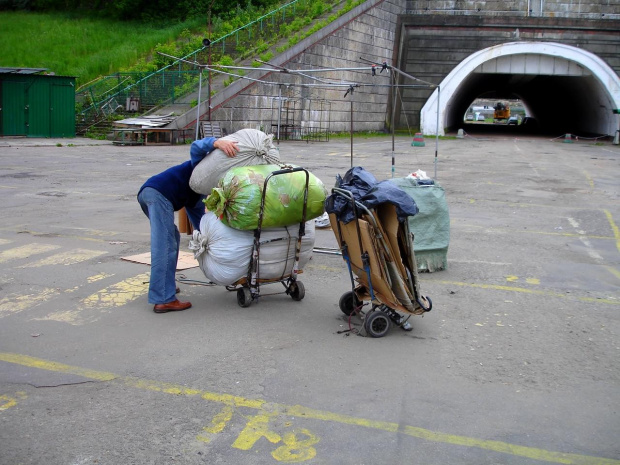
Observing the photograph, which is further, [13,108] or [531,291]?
[13,108]

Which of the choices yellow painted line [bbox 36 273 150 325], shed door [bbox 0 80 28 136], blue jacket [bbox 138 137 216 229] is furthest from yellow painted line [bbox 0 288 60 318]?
shed door [bbox 0 80 28 136]

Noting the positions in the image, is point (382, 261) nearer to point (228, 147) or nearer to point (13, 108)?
point (228, 147)

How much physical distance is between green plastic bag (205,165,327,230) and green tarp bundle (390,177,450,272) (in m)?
2.10

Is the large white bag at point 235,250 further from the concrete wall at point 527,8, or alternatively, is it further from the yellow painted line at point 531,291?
the concrete wall at point 527,8

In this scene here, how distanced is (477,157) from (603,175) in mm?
5622

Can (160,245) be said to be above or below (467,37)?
below

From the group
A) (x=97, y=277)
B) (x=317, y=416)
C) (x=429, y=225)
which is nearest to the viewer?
(x=317, y=416)

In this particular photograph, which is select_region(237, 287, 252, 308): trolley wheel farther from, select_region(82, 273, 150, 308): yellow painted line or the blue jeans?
select_region(82, 273, 150, 308): yellow painted line

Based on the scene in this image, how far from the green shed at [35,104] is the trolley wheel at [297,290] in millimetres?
23242

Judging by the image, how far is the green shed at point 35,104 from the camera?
86.1 feet

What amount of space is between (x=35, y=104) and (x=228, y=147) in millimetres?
24421

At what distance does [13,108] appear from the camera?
26500 mm

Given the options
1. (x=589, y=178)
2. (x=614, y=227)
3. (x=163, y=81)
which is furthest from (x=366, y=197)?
(x=163, y=81)

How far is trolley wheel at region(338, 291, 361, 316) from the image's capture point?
5946 mm
